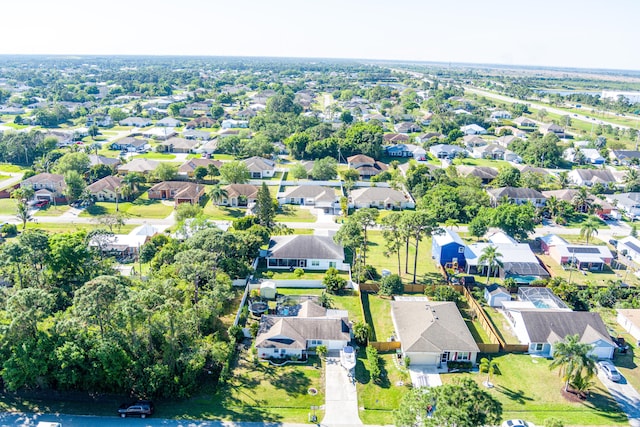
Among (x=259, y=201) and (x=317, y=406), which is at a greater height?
(x=259, y=201)

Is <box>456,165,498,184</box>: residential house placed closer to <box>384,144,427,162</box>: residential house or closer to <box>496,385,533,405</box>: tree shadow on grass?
<box>384,144,427,162</box>: residential house

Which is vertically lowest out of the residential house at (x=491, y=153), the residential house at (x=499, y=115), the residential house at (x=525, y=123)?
the residential house at (x=491, y=153)

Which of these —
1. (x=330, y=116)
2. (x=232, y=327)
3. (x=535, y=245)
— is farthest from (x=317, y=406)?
(x=330, y=116)

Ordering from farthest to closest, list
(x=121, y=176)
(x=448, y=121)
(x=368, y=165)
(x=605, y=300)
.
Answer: (x=448, y=121), (x=368, y=165), (x=121, y=176), (x=605, y=300)

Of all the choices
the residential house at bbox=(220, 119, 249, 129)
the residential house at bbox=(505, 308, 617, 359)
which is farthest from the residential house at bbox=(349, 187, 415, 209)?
the residential house at bbox=(220, 119, 249, 129)

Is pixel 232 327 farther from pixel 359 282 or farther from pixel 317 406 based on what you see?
pixel 359 282

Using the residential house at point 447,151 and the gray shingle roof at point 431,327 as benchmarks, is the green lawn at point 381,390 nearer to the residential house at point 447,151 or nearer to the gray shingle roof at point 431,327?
the gray shingle roof at point 431,327

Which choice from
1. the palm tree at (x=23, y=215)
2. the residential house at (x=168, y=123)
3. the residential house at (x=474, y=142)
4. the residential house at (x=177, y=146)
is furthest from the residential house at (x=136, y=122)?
the residential house at (x=474, y=142)
